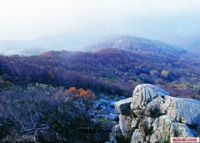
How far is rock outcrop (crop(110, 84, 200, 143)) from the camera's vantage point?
19.5m

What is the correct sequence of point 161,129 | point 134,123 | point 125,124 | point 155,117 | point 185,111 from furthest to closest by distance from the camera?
1. point 125,124
2. point 134,123
3. point 155,117
4. point 161,129
5. point 185,111

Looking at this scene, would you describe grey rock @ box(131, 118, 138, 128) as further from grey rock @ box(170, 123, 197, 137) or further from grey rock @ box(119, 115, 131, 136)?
grey rock @ box(170, 123, 197, 137)

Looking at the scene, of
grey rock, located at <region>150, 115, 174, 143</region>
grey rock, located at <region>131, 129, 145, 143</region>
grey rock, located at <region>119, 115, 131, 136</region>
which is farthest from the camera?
grey rock, located at <region>119, 115, 131, 136</region>

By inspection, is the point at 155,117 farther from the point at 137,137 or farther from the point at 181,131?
the point at 181,131

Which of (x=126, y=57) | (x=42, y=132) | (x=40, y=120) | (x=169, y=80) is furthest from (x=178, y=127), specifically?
(x=126, y=57)

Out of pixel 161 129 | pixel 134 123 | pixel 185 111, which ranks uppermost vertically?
pixel 185 111

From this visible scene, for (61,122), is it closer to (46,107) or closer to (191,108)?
(46,107)

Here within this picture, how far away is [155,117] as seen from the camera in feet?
71.2

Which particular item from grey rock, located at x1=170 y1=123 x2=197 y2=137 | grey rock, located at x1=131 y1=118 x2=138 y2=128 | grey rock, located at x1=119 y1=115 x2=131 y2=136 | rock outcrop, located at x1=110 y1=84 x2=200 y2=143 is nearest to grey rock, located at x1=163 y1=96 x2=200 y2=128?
rock outcrop, located at x1=110 y1=84 x2=200 y2=143

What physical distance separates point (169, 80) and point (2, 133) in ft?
300

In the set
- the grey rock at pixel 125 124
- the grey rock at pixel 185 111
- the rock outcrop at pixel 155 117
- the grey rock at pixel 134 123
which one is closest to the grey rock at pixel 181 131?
the rock outcrop at pixel 155 117

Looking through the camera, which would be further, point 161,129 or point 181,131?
point 161,129

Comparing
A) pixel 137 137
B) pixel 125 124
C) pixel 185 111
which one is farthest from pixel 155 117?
pixel 125 124

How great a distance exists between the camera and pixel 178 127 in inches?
768
